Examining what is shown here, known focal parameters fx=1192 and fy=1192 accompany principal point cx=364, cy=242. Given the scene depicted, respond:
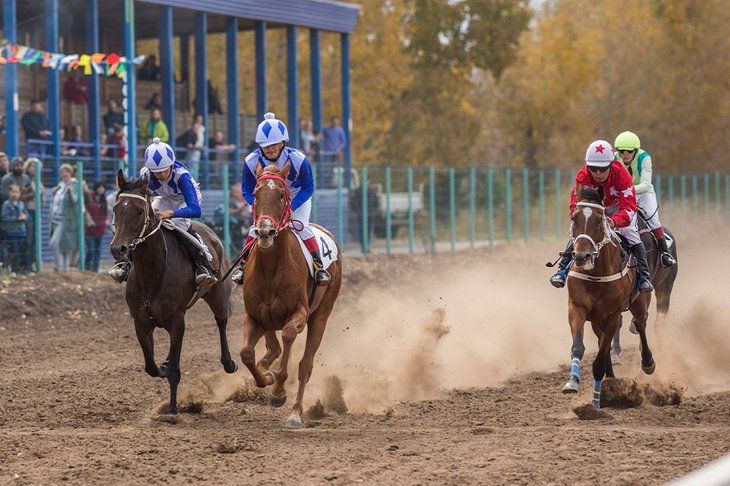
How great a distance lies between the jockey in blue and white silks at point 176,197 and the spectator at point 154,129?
1193 centimetres

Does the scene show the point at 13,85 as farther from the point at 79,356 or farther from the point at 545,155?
the point at 545,155

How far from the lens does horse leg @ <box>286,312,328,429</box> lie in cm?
992

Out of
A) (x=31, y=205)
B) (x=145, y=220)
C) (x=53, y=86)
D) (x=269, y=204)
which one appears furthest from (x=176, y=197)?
(x=53, y=86)

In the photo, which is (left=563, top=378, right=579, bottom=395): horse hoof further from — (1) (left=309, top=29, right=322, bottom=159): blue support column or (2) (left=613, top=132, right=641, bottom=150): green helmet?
(1) (left=309, top=29, right=322, bottom=159): blue support column

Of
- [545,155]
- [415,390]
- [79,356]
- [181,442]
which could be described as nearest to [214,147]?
[79,356]

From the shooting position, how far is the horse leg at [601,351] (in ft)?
35.1

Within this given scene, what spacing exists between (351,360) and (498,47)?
35.6 metres

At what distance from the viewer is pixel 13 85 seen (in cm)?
2214

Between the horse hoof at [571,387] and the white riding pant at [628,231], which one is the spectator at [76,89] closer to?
the white riding pant at [628,231]

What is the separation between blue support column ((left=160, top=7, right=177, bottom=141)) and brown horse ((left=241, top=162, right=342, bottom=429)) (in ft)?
54.7

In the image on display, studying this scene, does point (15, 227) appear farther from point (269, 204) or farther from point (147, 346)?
point (269, 204)

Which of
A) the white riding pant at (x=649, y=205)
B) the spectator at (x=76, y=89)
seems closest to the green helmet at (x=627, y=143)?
the white riding pant at (x=649, y=205)

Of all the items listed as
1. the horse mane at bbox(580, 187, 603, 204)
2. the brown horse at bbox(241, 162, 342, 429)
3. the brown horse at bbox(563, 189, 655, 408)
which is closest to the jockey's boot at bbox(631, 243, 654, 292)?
the brown horse at bbox(563, 189, 655, 408)

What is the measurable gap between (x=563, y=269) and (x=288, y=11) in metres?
20.2
